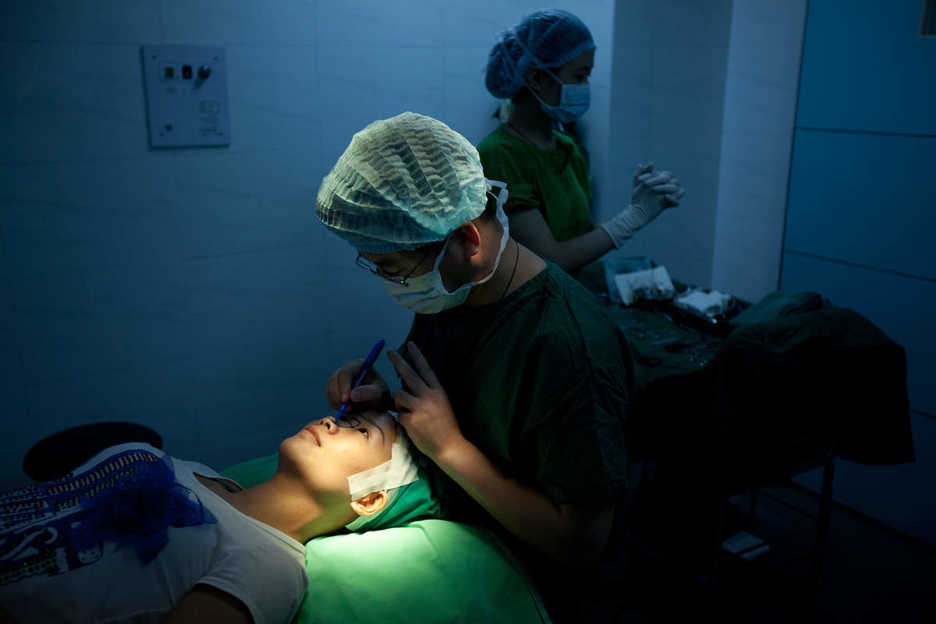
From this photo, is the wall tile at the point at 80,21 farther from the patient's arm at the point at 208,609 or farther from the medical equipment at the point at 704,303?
the medical equipment at the point at 704,303

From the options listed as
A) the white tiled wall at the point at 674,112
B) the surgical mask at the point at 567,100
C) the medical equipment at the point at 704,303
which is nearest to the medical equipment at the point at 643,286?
the medical equipment at the point at 704,303

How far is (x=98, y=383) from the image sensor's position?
2.72m

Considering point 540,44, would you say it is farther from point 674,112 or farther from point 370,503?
point 370,503

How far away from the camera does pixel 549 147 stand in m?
2.54

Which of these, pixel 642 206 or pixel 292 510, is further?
pixel 642 206

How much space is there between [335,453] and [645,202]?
1500 millimetres

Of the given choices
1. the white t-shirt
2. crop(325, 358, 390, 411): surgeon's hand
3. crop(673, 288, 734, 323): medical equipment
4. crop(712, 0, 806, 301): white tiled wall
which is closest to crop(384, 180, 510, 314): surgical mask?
crop(325, 358, 390, 411): surgeon's hand

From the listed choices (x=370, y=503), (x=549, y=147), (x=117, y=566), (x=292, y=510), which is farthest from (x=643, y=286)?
(x=117, y=566)

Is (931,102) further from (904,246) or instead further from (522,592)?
(522,592)

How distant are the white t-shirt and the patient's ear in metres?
0.17

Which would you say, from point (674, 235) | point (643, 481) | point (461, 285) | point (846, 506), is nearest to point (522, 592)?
point (461, 285)

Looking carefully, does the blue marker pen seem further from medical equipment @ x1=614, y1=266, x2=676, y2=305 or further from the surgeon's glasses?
medical equipment @ x1=614, y1=266, x2=676, y2=305

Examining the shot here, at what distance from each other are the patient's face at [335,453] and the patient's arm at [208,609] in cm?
32

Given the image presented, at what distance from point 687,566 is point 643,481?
16.9 inches
